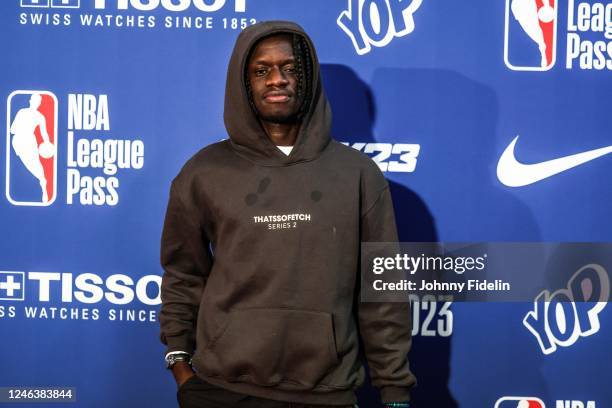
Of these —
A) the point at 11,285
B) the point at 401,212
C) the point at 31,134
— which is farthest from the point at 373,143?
the point at 11,285

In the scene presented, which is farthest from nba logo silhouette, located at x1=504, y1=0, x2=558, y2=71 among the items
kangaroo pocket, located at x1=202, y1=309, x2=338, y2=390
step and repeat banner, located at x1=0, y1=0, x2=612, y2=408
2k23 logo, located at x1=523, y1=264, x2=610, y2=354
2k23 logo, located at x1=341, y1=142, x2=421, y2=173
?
kangaroo pocket, located at x1=202, y1=309, x2=338, y2=390

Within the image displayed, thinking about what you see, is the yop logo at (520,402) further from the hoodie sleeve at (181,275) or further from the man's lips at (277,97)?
the man's lips at (277,97)

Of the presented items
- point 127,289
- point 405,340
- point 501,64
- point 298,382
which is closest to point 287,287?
point 298,382

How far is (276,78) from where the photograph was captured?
1.71 m

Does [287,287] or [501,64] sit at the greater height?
[501,64]

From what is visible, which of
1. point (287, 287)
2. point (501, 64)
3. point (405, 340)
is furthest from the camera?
point (501, 64)

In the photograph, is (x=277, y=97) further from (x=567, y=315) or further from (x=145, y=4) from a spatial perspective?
(x=567, y=315)

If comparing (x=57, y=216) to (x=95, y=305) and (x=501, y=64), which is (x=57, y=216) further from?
(x=501, y=64)

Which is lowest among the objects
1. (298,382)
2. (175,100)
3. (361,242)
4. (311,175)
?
(298,382)

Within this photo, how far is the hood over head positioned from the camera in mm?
1731

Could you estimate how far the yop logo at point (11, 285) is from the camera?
2357 millimetres

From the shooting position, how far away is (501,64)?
234 centimetres

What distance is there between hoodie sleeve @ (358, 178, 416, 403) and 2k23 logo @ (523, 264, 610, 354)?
2.58ft

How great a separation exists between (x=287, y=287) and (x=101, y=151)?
989 mm
